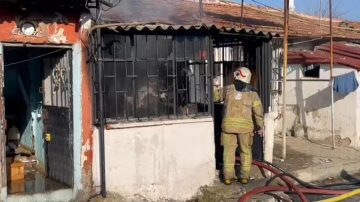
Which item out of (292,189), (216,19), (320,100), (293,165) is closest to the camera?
(292,189)

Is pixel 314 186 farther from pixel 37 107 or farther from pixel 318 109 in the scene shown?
pixel 318 109

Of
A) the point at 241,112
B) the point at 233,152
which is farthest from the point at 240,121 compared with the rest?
the point at 233,152

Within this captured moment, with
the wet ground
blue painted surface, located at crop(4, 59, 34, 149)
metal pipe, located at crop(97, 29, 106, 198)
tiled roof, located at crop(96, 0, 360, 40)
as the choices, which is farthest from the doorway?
blue painted surface, located at crop(4, 59, 34, 149)

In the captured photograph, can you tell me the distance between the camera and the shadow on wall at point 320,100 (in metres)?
12.7

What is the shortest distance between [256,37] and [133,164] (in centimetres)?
323

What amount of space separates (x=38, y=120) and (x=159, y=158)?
266cm

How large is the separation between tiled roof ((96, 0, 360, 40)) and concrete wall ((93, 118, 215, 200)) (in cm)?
157

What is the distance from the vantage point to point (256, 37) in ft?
28.1

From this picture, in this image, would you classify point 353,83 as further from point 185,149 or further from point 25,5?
point 25,5

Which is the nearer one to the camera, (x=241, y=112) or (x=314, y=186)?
(x=241, y=112)

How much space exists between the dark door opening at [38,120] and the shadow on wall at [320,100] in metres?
7.61

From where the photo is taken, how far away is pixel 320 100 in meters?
13.0

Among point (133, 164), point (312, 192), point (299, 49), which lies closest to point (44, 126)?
point (133, 164)

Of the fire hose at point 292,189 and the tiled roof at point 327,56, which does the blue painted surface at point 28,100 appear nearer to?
the fire hose at point 292,189
